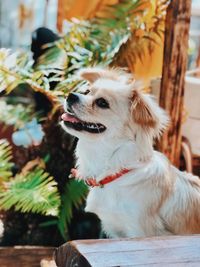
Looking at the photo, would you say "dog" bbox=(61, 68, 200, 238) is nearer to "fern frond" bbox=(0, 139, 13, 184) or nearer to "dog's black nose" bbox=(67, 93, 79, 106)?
"dog's black nose" bbox=(67, 93, 79, 106)

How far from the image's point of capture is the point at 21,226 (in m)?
3.11

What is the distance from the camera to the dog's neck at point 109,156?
2.18m

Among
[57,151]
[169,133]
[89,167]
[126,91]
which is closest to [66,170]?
[57,151]

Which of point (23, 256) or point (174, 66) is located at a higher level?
point (174, 66)

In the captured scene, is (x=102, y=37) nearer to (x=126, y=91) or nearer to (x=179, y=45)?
(x=179, y=45)

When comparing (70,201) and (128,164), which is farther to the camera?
(70,201)

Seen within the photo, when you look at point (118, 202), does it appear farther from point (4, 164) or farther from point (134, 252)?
point (134, 252)

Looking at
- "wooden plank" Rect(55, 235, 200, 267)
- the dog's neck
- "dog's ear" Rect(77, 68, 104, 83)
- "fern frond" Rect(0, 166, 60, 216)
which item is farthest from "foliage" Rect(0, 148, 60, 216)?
"wooden plank" Rect(55, 235, 200, 267)

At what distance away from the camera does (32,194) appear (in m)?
2.74

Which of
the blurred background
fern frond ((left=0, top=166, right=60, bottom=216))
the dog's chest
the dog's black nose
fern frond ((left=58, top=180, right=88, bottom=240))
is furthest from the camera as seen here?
fern frond ((left=58, top=180, right=88, bottom=240))

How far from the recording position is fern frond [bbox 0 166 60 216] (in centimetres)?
272

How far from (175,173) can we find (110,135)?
1.19ft

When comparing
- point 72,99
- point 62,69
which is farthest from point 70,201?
point 72,99

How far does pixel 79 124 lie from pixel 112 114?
0.46 feet
